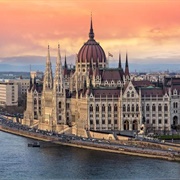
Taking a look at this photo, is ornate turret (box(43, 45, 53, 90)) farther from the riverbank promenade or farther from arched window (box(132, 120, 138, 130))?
arched window (box(132, 120, 138, 130))

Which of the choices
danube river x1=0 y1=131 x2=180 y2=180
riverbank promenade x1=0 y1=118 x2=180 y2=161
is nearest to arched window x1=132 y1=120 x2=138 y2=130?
riverbank promenade x1=0 y1=118 x2=180 y2=161

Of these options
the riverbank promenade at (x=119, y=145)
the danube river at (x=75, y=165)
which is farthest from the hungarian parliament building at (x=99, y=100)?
the danube river at (x=75, y=165)

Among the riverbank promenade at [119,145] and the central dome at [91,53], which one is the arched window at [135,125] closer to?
the riverbank promenade at [119,145]

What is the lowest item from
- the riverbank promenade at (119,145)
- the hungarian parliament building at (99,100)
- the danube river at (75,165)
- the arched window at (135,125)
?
the danube river at (75,165)

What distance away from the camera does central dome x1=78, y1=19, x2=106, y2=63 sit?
148000 mm

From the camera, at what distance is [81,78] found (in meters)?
147

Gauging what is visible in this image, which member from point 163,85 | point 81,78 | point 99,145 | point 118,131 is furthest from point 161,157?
point 81,78

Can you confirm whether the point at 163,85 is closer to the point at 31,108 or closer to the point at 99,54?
the point at 99,54

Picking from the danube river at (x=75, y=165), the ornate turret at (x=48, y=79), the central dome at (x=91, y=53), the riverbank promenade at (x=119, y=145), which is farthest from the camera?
the central dome at (x=91, y=53)

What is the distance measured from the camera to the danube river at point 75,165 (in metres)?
93.4

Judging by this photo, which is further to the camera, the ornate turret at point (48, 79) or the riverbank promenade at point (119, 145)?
the ornate turret at point (48, 79)

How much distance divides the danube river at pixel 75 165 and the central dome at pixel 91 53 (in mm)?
31787

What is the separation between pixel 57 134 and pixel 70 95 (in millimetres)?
9895

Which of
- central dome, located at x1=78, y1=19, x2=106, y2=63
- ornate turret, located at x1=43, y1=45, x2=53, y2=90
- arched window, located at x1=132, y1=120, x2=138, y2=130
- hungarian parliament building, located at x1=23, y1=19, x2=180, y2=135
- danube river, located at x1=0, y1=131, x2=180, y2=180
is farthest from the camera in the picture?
central dome, located at x1=78, y1=19, x2=106, y2=63
